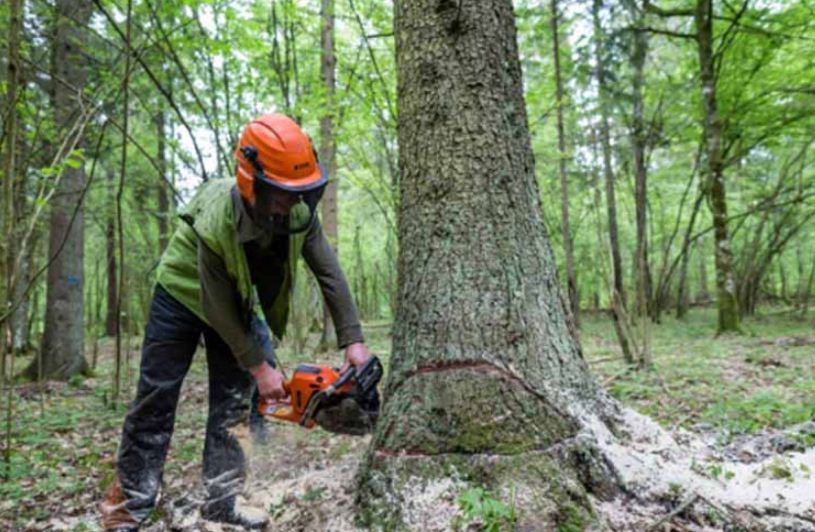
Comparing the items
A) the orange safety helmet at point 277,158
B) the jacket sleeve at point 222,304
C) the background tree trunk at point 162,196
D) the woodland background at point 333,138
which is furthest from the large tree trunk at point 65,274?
the orange safety helmet at point 277,158

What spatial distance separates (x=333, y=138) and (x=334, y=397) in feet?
20.4

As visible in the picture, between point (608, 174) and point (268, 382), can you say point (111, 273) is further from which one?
point (268, 382)

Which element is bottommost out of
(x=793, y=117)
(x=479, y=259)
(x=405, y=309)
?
(x=405, y=309)

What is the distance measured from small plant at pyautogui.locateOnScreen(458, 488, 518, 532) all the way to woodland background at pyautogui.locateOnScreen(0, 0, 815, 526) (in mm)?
1887

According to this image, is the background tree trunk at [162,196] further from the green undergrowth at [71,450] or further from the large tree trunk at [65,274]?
the green undergrowth at [71,450]

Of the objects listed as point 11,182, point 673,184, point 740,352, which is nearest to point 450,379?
point 11,182

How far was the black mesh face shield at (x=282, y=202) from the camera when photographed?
2025 millimetres

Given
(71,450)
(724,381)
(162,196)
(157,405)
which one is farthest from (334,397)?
(162,196)

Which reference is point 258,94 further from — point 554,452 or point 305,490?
point 554,452

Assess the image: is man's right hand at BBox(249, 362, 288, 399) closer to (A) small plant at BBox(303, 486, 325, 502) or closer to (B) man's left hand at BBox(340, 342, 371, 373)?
(B) man's left hand at BBox(340, 342, 371, 373)

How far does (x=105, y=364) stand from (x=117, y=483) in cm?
806

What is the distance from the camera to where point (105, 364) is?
9477 mm

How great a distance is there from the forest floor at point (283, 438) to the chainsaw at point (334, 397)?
303 mm

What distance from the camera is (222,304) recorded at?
90.3 inches
